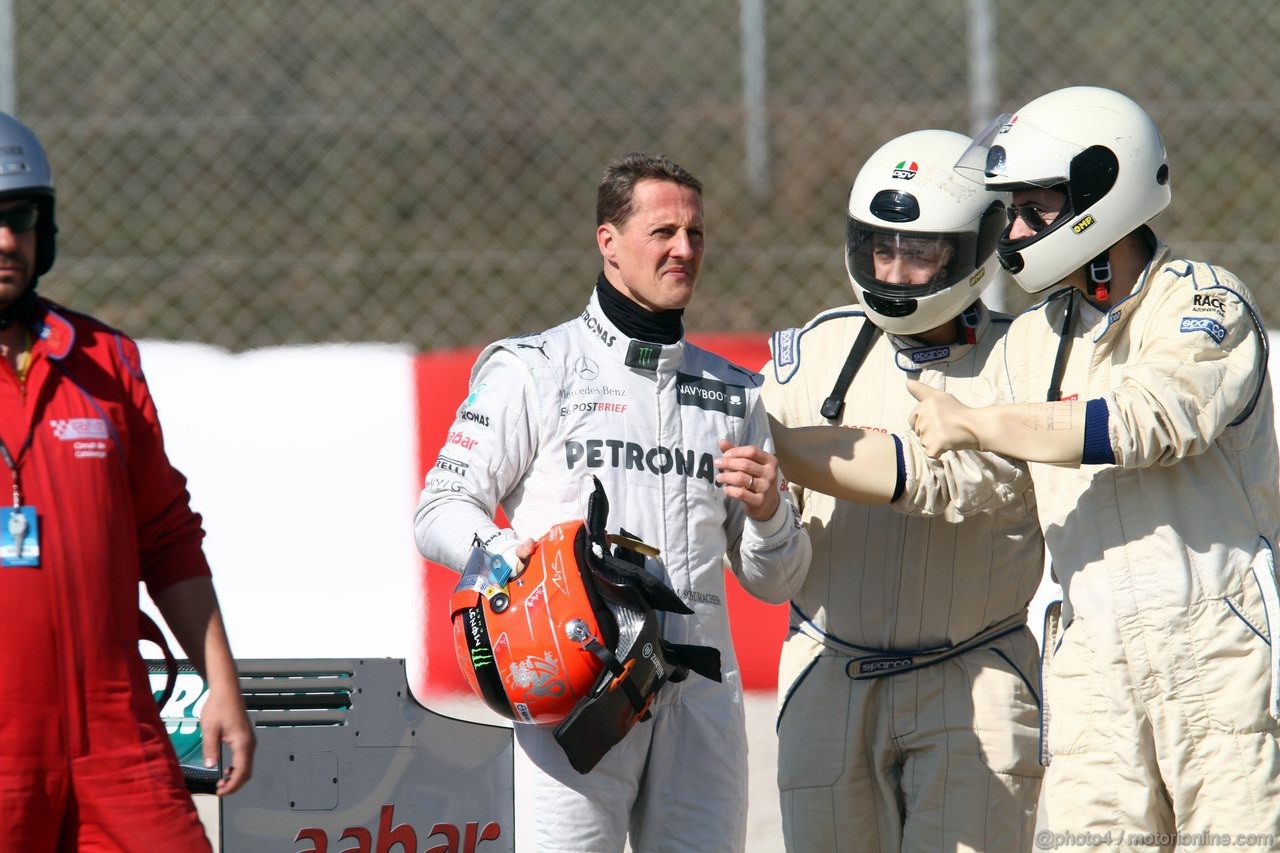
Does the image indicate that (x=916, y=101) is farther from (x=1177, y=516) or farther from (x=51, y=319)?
(x=51, y=319)

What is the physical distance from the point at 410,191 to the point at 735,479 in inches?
336

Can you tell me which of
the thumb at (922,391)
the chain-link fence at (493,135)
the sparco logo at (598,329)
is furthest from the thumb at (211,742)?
the chain-link fence at (493,135)

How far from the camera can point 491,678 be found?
136 inches

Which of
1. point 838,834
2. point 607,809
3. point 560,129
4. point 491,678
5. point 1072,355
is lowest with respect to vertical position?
point 838,834

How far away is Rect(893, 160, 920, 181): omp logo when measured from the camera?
4.29m

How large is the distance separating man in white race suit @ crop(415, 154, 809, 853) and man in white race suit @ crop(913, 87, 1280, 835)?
51cm

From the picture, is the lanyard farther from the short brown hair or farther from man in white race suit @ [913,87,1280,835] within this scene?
man in white race suit @ [913,87,1280,835]

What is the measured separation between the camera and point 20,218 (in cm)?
296

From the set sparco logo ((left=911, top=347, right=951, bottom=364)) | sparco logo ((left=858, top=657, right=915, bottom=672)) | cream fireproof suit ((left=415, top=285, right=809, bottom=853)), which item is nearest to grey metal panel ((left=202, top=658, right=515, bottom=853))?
cream fireproof suit ((left=415, top=285, right=809, bottom=853))

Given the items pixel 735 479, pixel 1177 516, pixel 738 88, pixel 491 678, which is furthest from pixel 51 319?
pixel 738 88

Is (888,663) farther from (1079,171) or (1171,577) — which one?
(1079,171)

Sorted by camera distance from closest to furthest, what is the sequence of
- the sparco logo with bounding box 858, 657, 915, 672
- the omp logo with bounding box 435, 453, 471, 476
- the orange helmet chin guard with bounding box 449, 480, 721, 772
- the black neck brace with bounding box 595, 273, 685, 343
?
the orange helmet chin guard with bounding box 449, 480, 721, 772, the omp logo with bounding box 435, 453, 471, 476, the black neck brace with bounding box 595, 273, 685, 343, the sparco logo with bounding box 858, 657, 915, 672

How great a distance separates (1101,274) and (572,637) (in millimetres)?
1597

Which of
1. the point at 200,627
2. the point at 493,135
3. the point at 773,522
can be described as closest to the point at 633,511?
the point at 773,522
